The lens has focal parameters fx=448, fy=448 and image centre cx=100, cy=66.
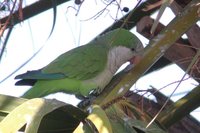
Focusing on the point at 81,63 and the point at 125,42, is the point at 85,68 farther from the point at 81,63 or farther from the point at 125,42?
the point at 125,42

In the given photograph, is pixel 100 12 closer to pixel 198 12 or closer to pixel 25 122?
pixel 198 12

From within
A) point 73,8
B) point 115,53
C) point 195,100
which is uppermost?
point 73,8

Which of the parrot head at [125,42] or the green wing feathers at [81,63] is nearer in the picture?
the green wing feathers at [81,63]

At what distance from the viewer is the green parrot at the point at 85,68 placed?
156 cm

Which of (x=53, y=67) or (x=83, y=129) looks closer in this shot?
(x=83, y=129)

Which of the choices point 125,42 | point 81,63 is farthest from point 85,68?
point 125,42

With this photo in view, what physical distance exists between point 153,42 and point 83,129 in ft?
0.86

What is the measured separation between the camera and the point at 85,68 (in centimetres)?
167

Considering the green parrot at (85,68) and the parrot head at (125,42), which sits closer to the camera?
the green parrot at (85,68)

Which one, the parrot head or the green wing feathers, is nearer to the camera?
the green wing feathers

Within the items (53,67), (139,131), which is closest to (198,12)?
(139,131)

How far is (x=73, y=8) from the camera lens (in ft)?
4.44

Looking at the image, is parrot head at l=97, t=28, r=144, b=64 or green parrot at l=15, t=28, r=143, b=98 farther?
parrot head at l=97, t=28, r=144, b=64

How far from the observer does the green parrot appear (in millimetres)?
1560
